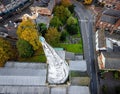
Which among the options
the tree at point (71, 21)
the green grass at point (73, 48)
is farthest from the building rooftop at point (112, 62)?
the tree at point (71, 21)

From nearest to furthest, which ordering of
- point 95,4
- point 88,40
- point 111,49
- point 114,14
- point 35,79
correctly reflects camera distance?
point 35,79
point 111,49
point 88,40
point 114,14
point 95,4

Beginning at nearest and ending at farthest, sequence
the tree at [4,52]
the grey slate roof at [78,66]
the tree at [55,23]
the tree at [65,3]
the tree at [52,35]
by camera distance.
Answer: the grey slate roof at [78,66] < the tree at [4,52] < the tree at [52,35] < the tree at [55,23] < the tree at [65,3]

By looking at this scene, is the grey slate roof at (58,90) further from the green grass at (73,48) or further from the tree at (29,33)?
the green grass at (73,48)

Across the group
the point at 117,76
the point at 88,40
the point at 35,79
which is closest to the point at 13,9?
the point at 88,40

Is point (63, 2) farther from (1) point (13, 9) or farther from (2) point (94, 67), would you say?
(2) point (94, 67)

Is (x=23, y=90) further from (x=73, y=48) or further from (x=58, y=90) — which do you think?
(x=73, y=48)

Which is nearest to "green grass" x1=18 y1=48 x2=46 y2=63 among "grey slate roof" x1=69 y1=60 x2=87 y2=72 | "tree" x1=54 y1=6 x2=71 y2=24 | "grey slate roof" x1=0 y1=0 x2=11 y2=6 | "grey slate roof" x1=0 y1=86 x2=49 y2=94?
"grey slate roof" x1=69 y1=60 x2=87 y2=72
